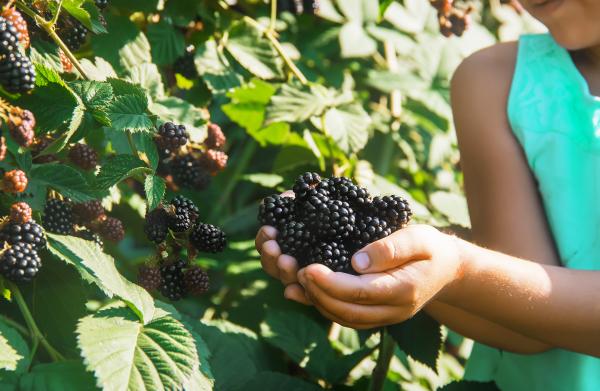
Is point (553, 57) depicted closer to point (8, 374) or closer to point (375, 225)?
point (375, 225)

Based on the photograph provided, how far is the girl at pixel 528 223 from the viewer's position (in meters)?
1.09

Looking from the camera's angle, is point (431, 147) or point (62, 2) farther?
point (431, 147)

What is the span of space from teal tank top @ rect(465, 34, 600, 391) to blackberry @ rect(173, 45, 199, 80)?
605 millimetres

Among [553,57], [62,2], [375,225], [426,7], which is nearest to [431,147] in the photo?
[426,7]

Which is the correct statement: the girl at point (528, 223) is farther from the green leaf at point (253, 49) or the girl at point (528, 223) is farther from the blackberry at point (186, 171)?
the green leaf at point (253, 49)

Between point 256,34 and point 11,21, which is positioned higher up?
point 11,21

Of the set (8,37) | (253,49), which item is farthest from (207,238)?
(253,49)

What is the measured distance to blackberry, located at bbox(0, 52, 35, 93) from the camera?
0.88 meters

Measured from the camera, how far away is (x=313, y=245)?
970mm

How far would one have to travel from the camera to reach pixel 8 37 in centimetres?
88

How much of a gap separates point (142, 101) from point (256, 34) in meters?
0.53

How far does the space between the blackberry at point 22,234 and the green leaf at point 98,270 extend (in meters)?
0.03

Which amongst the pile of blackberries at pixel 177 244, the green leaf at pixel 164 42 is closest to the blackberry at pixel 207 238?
the pile of blackberries at pixel 177 244

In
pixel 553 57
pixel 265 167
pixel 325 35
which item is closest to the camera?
pixel 553 57
